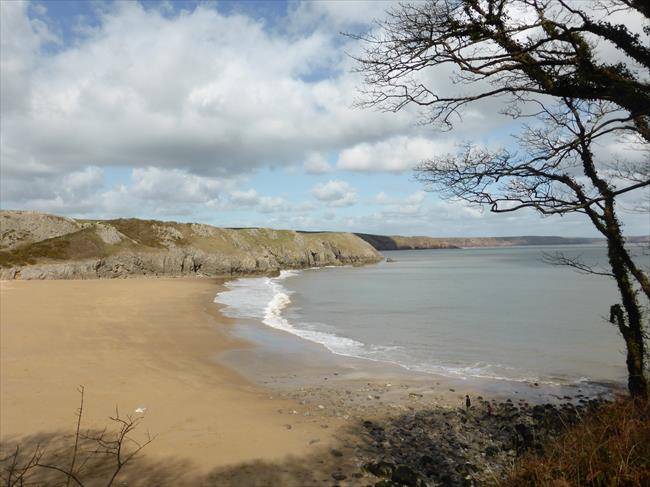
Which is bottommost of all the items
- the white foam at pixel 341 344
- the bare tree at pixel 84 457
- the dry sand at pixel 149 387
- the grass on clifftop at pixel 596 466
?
the white foam at pixel 341 344

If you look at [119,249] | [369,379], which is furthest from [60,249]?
[369,379]

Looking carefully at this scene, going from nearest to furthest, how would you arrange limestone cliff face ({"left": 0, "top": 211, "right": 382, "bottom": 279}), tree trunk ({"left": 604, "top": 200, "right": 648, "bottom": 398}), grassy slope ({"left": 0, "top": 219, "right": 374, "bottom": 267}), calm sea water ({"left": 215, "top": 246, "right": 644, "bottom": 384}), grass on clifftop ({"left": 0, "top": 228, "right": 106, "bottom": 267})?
tree trunk ({"left": 604, "top": 200, "right": 648, "bottom": 398}), calm sea water ({"left": 215, "top": 246, "right": 644, "bottom": 384}), grass on clifftop ({"left": 0, "top": 228, "right": 106, "bottom": 267}), limestone cliff face ({"left": 0, "top": 211, "right": 382, "bottom": 279}), grassy slope ({"left": 0, "top": 219, "right": 374, "bottom": 267})

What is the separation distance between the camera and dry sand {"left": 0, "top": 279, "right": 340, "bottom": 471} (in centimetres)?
844

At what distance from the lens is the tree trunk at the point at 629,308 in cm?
841

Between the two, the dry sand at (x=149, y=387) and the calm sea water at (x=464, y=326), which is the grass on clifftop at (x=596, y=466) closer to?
the dry sand at (x=149, y=387)

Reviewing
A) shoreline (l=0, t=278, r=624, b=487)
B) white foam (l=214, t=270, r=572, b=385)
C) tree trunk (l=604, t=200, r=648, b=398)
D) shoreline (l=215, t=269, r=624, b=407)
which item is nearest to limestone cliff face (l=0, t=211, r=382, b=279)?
white foam (l=214, t=270, r=572, b=385)

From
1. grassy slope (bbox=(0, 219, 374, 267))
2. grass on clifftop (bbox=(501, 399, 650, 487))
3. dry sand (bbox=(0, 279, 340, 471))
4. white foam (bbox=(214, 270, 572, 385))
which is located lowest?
white foam (bbox=(214, 270, 572, 385))

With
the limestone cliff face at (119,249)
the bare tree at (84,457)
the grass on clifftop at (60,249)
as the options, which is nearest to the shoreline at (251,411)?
the bare tree at (84,457)

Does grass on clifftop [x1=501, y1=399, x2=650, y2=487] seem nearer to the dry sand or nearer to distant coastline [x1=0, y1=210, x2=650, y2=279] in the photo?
the dry sand

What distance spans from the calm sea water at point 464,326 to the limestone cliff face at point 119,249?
17.7 meters

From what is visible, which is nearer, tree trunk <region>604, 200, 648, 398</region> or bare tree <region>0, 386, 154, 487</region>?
bare tree <region>0, 386, 154, 487</region>

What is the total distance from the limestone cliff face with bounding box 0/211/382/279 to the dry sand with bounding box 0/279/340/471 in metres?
25.3

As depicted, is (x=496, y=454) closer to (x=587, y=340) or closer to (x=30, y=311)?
(x=587, y=340)

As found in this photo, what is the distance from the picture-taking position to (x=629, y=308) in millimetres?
8914
